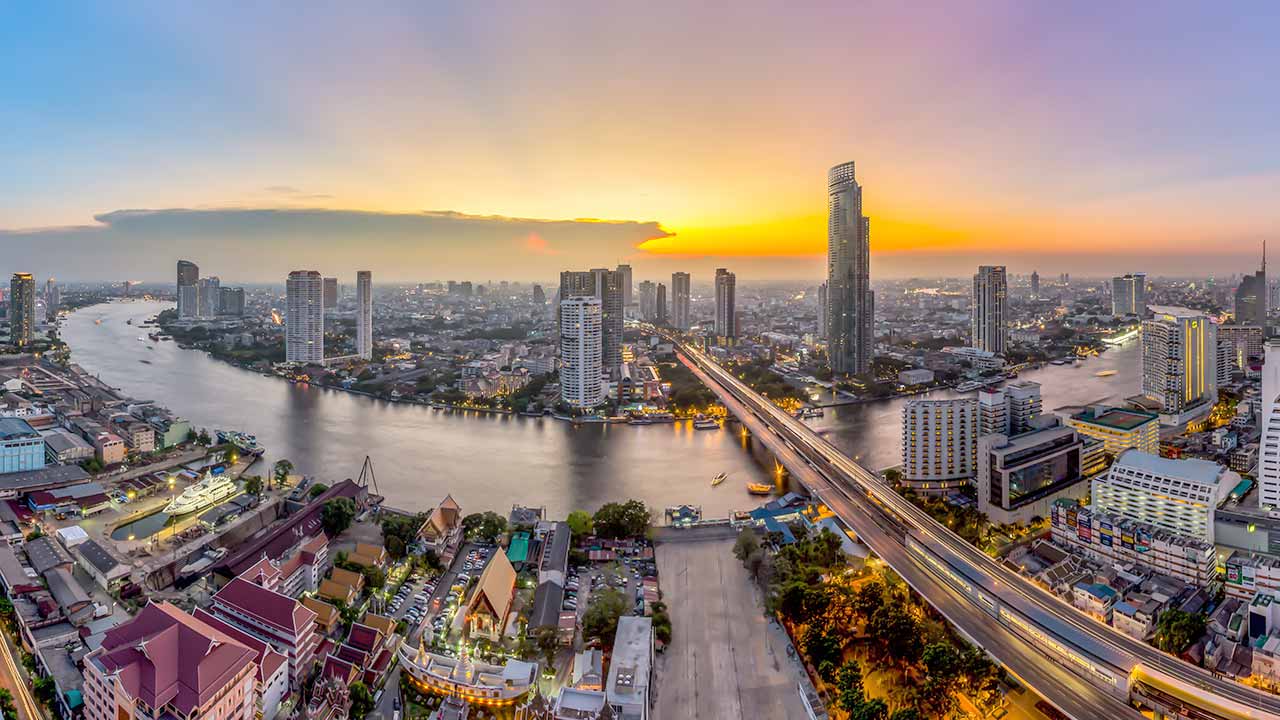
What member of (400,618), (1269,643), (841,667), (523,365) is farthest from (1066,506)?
(523,365)

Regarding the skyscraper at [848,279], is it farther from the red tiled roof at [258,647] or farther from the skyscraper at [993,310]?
the red tiled roof at [258,647]

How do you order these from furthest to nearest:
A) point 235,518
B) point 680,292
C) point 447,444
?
1. point 680,292
2. point 447,444
3. point 235,518

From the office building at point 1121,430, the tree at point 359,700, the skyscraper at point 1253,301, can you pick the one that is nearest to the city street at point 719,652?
the tree at point 359,700

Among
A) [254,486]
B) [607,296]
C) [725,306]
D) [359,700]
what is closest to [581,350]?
[607,296]

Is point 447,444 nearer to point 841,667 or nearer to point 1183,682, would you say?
point 841,667

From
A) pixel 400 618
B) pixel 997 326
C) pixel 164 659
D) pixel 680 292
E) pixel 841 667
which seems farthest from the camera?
pixel 680 292
